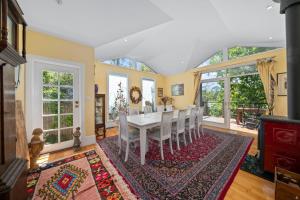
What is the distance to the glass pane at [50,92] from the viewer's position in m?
2.70

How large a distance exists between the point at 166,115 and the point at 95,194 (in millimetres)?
1578

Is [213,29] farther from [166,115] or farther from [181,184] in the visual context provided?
[181,184]

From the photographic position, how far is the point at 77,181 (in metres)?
1.83

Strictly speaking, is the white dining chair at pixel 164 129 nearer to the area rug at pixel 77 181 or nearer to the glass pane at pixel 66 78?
the area rug at pixel 77 181

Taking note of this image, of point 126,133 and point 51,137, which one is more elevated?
point 126,133

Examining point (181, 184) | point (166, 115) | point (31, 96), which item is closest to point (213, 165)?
point (181, 184)

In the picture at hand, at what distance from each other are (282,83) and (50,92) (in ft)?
18.3

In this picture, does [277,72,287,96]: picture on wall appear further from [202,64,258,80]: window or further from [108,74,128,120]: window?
[108,74,128,120]: window

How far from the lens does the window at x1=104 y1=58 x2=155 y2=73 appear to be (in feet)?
17.1

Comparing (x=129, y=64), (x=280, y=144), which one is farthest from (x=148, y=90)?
(x=280, y=144)

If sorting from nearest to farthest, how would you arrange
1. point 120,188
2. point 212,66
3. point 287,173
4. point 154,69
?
point 287,173 < point 120,188 < point 212,66 < point 154,69

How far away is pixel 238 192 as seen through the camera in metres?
1.63

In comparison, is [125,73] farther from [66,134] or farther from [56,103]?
[66,134]

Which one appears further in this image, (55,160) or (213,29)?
(213,29)
